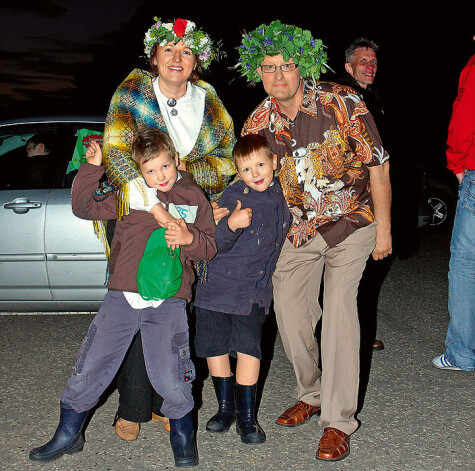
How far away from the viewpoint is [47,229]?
489 cm

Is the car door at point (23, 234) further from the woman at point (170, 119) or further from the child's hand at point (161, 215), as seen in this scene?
the child's hand at point (161, 215)

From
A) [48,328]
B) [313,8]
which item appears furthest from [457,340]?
[313,8]

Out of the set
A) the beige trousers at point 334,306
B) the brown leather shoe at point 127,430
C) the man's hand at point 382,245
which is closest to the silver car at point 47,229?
the brown leather shoe at point 127,430

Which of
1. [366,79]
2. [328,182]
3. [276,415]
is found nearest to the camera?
[328,182]

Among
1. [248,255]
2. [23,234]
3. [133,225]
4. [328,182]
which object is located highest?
[328,182]

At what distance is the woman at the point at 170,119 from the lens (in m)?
3.43

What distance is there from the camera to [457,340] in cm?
450

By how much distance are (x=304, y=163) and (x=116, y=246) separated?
3.38 ft

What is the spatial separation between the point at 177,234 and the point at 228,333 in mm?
756

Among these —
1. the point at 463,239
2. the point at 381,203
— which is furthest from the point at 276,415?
the point at 463,239

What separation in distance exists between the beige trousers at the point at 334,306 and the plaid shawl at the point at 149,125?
1.86ft

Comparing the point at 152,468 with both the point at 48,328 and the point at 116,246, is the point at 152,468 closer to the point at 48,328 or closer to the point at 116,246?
the point at 116,246

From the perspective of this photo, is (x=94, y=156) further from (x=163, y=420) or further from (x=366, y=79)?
(x=366, y=79)

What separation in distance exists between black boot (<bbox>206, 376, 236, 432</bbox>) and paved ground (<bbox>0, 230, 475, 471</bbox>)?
55 mm
